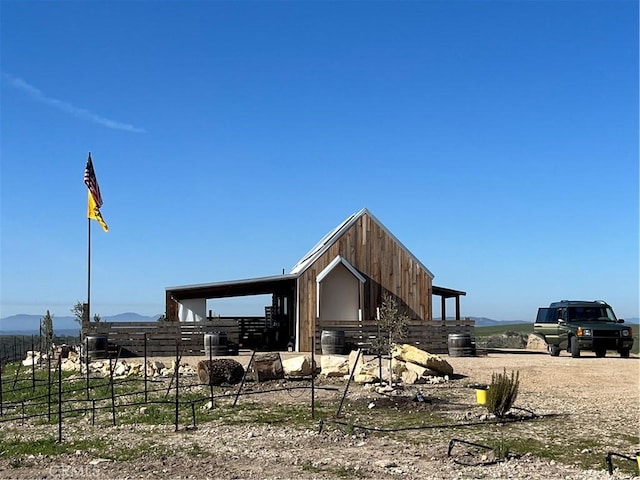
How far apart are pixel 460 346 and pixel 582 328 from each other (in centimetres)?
390

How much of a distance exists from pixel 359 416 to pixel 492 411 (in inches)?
83.0

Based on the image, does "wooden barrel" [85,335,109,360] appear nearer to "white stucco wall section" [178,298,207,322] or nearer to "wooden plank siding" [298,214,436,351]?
"wooden plank siding" [298,214,436,351]

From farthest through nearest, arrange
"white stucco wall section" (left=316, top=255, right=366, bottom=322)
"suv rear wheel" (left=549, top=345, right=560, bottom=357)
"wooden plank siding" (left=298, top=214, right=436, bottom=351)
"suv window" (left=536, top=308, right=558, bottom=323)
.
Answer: "white stucco wall section" (left=316, top=255, right=366, bottom=322)
"wooden plank siding" (left=298, top=214, right=436, bottom=351)
"suv window" (left=536, top=308, right=558, bottom=323)
"suv rear wheel" (left=549, top=345, right=560, bottom=357)

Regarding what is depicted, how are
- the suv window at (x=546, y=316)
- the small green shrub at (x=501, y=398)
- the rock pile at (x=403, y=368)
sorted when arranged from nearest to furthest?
the small green shrub at (x=501, y=398) → the rock pile at (x=403, y=368) → the suv window at (x=546, y=316)

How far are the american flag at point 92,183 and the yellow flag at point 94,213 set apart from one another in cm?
14

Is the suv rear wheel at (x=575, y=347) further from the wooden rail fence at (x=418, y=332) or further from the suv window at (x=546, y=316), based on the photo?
the wooden rail fence at (x=418, y=332)

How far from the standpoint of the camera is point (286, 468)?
336 inches

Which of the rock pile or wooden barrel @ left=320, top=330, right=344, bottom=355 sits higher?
wooden barrel @ left=320, top=330, right=344, bottom=355

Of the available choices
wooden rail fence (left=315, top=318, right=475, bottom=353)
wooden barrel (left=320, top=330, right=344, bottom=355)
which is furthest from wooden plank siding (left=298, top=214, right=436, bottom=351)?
wooden barrel (left=320, top=330, right=344, bottom=355)

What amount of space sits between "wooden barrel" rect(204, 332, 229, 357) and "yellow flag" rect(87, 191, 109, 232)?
6.98m

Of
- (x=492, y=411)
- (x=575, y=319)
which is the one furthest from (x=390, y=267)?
(x=492, y=411)

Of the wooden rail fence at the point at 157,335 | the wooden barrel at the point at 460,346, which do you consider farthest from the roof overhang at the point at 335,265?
the wooden barrel at the point at 460,346

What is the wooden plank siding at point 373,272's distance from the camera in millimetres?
27391

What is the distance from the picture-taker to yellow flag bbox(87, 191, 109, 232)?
1120 inches
